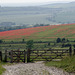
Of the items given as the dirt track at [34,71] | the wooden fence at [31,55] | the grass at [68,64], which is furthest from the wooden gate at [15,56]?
the dirt track at [34,71]

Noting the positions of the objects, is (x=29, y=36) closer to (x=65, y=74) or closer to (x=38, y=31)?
(x=38, y=31)

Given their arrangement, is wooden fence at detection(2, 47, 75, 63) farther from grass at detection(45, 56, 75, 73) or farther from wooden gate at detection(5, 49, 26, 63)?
grass at detection(45, 56, 75, 73)

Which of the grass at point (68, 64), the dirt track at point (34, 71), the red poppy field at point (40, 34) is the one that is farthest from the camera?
the red poppy field at point (40, 34)

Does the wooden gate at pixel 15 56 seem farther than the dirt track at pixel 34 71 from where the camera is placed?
Yes

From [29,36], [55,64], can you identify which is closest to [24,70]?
[55,64]

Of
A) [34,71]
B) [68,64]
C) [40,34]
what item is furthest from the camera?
[40,34]

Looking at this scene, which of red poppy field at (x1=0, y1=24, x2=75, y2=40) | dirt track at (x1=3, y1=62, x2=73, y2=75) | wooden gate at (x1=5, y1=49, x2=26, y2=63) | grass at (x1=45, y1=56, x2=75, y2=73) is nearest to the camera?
dirt track at (x1=3, y1=62, x2=73, y2=75)

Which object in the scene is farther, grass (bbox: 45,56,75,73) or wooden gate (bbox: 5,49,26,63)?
wooden gate (bbox: 5,49,26,63)

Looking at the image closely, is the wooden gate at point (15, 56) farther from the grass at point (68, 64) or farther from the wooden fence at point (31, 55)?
the grass at point (68, 64)

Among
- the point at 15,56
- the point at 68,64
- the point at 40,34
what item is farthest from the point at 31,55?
the point at 40,34

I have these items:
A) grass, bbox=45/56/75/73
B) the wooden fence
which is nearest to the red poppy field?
the wooden fence

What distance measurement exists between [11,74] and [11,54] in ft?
15.1

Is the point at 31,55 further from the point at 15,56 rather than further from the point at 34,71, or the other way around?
the point at 34,71

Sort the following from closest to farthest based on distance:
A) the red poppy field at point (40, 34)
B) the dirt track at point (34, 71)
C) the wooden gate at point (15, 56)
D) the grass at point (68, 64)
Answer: the dirt track at point (34, 71)
the grass at point (68, 64)
the wooden gate at point (15, 56)
the red poppy field at point (40, 34)
